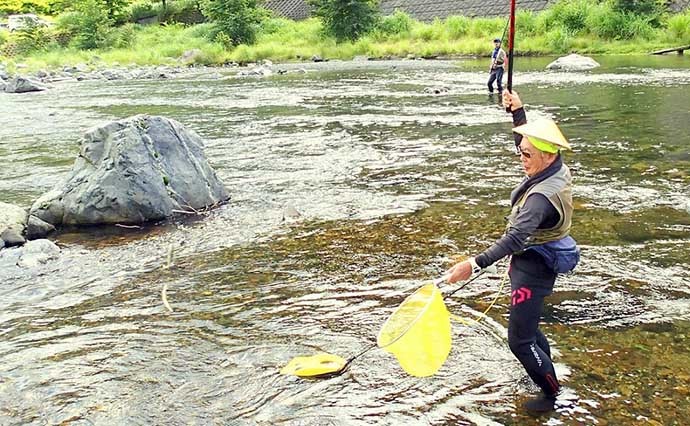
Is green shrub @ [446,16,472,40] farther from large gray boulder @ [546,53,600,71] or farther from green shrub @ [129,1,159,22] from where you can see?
green shrub @ [129,1,159,22]

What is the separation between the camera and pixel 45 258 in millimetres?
6594

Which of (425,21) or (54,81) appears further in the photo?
(425,21)

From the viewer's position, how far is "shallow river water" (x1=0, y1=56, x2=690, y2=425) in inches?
154

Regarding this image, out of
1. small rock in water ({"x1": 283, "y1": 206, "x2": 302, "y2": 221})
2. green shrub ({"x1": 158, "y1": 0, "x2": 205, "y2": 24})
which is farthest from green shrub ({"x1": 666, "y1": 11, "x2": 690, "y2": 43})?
green shrub ({"x1": 158, "y1": 0, "x2": 205, "y2": 24})

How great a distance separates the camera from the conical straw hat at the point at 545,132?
11.1 feet

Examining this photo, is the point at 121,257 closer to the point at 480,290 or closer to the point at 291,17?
the point at 480,290

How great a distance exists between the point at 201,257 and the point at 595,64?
2533cm

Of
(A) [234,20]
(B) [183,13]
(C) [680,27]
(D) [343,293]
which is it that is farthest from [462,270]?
(B) [183,13]

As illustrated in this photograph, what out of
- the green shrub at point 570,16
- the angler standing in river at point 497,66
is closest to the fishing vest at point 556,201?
the angler standing in river at point 497,66

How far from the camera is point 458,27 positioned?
132 ft

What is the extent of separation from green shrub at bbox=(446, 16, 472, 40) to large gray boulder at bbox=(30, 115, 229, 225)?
34.1m

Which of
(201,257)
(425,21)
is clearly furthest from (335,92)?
(425,21)

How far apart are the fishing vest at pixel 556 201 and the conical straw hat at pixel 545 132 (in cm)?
19

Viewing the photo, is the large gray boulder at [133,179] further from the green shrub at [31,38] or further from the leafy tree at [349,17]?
the green shrub at [31,38]
